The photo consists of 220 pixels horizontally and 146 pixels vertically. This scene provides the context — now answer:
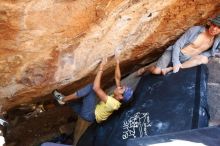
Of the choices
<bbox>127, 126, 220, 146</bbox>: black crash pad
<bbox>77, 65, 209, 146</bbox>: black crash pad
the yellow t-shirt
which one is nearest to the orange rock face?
the yellow t-shirt

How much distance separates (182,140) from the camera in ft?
10.9

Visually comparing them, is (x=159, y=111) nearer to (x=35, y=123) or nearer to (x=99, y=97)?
(x=99, y=97)

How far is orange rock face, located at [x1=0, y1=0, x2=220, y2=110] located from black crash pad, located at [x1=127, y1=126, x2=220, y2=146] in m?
1.70

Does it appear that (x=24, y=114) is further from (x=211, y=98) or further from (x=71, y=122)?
(x=211, y=98)

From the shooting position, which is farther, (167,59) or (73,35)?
(167,59)

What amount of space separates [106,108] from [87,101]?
13.0 inches

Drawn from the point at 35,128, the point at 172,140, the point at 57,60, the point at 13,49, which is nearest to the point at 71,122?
the point at 35,128

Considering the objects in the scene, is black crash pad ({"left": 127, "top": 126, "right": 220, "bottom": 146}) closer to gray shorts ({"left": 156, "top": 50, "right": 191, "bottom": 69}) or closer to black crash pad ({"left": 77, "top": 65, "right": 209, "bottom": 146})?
black crash pad ({"left": 77, "top": 65, "right": 209, "bottom": 146})

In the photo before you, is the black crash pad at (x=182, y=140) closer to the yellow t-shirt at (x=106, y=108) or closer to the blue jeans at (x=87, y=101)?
the yellow t-shirt at (x=106, y=108)

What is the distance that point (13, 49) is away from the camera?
4430mm

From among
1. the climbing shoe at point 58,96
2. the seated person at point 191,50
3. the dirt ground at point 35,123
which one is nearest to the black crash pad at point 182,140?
the seated person at point 191,50

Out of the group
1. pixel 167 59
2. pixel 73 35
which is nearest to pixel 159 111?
pixel 167 59

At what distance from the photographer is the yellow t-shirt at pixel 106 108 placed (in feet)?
16.6

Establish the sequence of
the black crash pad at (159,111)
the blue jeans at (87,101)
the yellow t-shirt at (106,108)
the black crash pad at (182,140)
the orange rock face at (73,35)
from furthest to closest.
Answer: the blue jeans at (87,101) < the yellow t-shirt at (106,108) < the black crash pad at (159,111) < the orange rock face at (73,35) < the black crash pad at (182,140)
